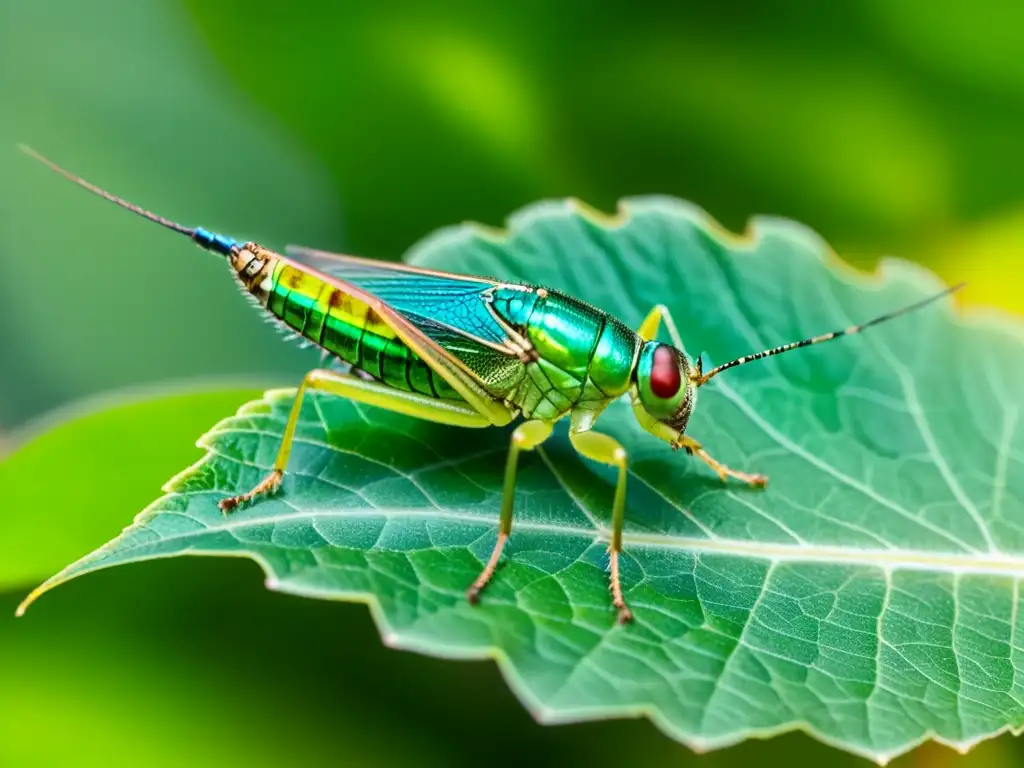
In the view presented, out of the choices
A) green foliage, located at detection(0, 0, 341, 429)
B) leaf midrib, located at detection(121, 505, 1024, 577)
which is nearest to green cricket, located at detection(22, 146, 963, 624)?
leaf midrib, located at detection(121, 505, 1024, 577)

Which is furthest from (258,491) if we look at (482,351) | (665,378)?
(665,378)

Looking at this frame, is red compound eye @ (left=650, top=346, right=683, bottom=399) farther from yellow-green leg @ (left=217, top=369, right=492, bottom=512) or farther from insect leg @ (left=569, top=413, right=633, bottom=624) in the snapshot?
yellow-green leg @ (left=217, top=369, right=492, bottom=512)

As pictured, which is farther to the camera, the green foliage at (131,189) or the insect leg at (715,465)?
the green foliage at (131,189)

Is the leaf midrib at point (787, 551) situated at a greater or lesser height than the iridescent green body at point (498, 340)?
lesser

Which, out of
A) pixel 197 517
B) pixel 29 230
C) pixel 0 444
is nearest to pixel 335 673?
pixel 197 517

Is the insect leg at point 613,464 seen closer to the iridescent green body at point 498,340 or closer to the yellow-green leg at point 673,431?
the iridescent green body at point 498,340

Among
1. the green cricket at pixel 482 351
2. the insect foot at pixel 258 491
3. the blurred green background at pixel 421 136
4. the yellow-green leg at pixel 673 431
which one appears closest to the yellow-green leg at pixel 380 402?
the green cricket at pixel 482 351

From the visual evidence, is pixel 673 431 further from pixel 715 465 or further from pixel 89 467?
pixel 89 467
